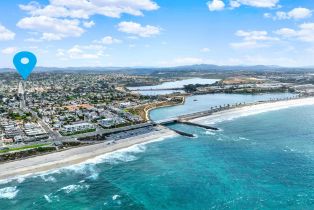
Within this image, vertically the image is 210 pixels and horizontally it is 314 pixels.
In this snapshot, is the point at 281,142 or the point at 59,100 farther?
the point at 59,100

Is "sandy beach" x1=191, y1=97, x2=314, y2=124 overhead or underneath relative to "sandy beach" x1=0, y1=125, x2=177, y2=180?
overhead

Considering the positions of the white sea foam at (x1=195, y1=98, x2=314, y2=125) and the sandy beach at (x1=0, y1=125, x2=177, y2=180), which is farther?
the white sea foam at (x1=195, y1=98, x2=314, y2=125)

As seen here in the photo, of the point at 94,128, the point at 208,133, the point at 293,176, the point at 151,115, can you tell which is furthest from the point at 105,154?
the point at 151,115

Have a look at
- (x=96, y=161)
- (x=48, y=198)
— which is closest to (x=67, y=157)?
(x=96, y=161)

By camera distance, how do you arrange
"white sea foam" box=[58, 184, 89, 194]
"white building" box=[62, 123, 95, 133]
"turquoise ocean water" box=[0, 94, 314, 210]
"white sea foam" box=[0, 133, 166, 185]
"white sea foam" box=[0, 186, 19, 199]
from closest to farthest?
"turquoise ocean water" box=[0, 94, 314, 210] → "white sea foam" box=[0, 186, 19, 199] → "white sea foam" box=[58, 184, 89, 194] → "white sea foam" box=[0, 133, 166, 185] → "white building" box=[62, 123, 95, 133]

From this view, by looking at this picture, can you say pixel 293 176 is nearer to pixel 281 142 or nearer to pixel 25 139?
pixel 281 142

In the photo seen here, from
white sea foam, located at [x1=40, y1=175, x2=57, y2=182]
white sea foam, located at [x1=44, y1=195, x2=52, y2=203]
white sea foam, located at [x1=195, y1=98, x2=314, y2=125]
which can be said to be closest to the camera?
white sea foam, located at [x1=44, y1=195, x2=52, y2=203]

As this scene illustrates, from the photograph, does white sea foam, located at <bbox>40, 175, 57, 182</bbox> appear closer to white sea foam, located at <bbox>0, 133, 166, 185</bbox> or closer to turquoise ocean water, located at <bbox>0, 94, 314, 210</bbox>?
turquoise ocean water, located at <bbox>0, 94, 314, 210</bbox>

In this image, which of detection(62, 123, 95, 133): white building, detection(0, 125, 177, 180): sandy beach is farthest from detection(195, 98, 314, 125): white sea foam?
detection(0, 125, 177, 180): sandy beach
